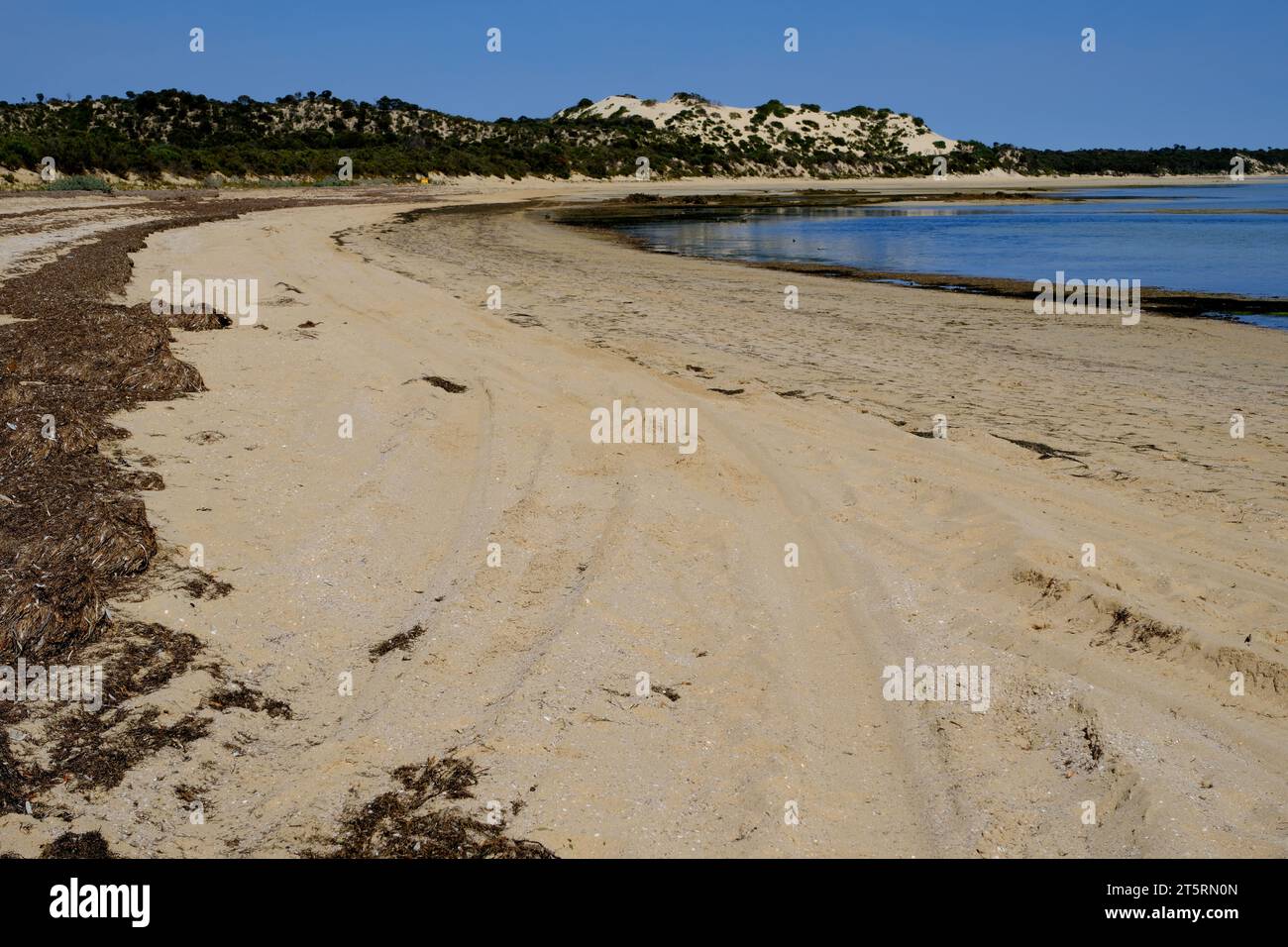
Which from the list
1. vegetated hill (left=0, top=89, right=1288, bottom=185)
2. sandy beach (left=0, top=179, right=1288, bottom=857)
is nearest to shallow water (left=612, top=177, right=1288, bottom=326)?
sandy beach (left=0, top=179, right=1288, bottom=857)

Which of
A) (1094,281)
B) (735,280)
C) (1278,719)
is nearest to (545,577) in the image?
(1278,719)

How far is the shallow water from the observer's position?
66.6ft

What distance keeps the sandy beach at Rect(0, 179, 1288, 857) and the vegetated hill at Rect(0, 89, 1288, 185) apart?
34.1 m

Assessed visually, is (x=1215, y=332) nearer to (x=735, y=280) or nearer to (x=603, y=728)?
(x=735, y=280)

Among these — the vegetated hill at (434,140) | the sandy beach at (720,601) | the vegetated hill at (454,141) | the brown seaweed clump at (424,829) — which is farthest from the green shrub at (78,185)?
the brown seaweed clump at (424,829)

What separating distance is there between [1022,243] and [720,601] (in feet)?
87.5

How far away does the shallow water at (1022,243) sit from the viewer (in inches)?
799

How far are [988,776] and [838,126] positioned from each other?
364 ft

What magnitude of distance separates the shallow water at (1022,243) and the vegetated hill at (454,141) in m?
24.9

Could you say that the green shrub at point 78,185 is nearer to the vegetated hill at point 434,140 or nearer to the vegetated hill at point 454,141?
the vegetated hill at point 454,141

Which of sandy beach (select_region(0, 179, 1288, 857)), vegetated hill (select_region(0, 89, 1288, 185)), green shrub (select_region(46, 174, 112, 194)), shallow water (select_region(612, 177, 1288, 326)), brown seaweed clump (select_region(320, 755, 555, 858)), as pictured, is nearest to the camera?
brown seaweed clump (select_region(320, 755, 555, 858))

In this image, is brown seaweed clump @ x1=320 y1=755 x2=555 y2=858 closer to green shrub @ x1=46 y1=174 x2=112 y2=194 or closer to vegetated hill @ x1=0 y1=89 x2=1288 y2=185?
green shrub @ x1=46 y1=174 x2=112 y2=194

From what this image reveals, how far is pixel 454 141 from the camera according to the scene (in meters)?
74.2
